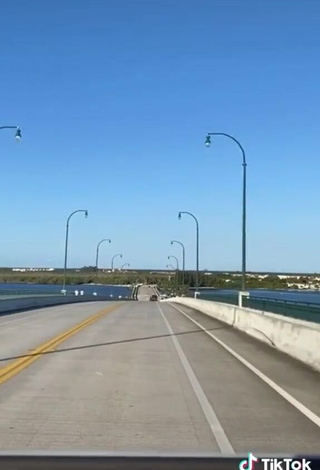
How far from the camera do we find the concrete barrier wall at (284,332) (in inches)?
559

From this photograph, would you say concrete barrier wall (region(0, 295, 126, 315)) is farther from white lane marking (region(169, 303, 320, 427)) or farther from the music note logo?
the music note logo

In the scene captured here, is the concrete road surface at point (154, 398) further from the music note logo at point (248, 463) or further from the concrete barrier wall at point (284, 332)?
the music note logo at point (248, 463)

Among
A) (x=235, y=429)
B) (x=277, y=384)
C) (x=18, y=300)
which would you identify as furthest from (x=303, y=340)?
(x=18, y=300)

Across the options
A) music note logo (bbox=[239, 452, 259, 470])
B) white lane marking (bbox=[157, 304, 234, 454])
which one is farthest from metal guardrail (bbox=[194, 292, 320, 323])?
music note logo (bbox=[239, 452, 259, 470])

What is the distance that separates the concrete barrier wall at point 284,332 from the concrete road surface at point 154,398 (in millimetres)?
353

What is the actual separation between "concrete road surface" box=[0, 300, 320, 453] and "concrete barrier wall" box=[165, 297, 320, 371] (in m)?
0.35

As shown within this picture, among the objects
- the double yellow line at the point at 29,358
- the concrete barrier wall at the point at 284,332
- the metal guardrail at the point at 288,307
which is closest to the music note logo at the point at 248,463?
the double yellow line at the point at 29,358

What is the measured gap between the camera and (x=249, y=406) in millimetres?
9555

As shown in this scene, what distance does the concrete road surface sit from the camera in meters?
7.19

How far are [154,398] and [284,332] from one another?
25.9ft

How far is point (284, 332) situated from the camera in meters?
17.2

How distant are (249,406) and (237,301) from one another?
2110cm

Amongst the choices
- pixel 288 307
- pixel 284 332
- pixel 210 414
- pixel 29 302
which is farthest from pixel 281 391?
pixel 29 302

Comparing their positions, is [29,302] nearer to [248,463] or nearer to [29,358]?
[29,358]
